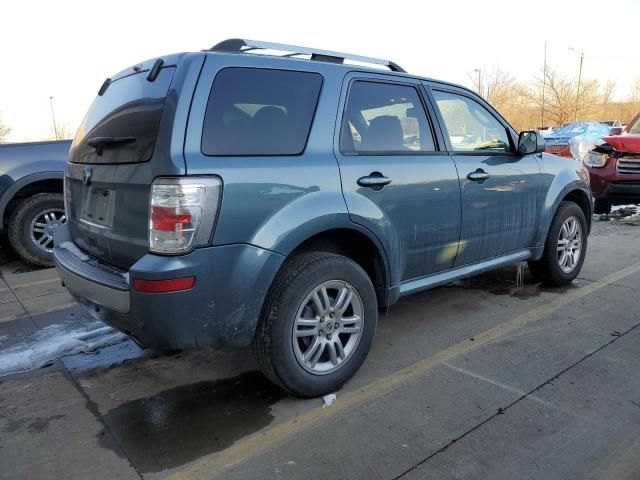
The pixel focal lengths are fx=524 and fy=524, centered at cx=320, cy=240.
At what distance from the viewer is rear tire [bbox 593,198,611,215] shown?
873 cm

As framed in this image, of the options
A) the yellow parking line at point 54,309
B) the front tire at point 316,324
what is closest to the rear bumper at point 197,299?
the front tire at point 316,324

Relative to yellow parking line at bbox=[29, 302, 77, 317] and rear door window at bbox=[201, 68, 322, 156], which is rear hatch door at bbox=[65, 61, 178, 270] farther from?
yellow parking line at bbox=[29, 302, 77, 317]

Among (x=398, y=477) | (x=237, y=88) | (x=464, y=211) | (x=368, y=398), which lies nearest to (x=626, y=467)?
(x=398, y=477)

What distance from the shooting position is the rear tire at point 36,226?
618cm

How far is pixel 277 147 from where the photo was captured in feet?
9.36

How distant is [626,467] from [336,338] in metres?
1.56

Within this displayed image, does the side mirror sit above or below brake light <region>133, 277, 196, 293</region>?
above

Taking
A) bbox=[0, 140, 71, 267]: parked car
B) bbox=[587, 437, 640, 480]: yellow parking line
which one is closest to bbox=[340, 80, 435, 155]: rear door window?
bbox=[587, 437, 640, 480]: yellow parking line

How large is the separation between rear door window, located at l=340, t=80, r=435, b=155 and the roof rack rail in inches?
8.2

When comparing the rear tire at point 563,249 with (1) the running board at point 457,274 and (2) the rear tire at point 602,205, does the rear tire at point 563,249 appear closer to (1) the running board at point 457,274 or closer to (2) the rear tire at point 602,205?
(1) the running board at point 457,274

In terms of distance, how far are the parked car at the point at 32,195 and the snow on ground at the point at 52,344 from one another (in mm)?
2358

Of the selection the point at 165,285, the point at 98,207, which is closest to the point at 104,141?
the point at 98,207

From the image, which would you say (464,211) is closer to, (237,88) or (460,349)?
(460,349)

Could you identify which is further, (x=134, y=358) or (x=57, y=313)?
(x=57, y=313)
